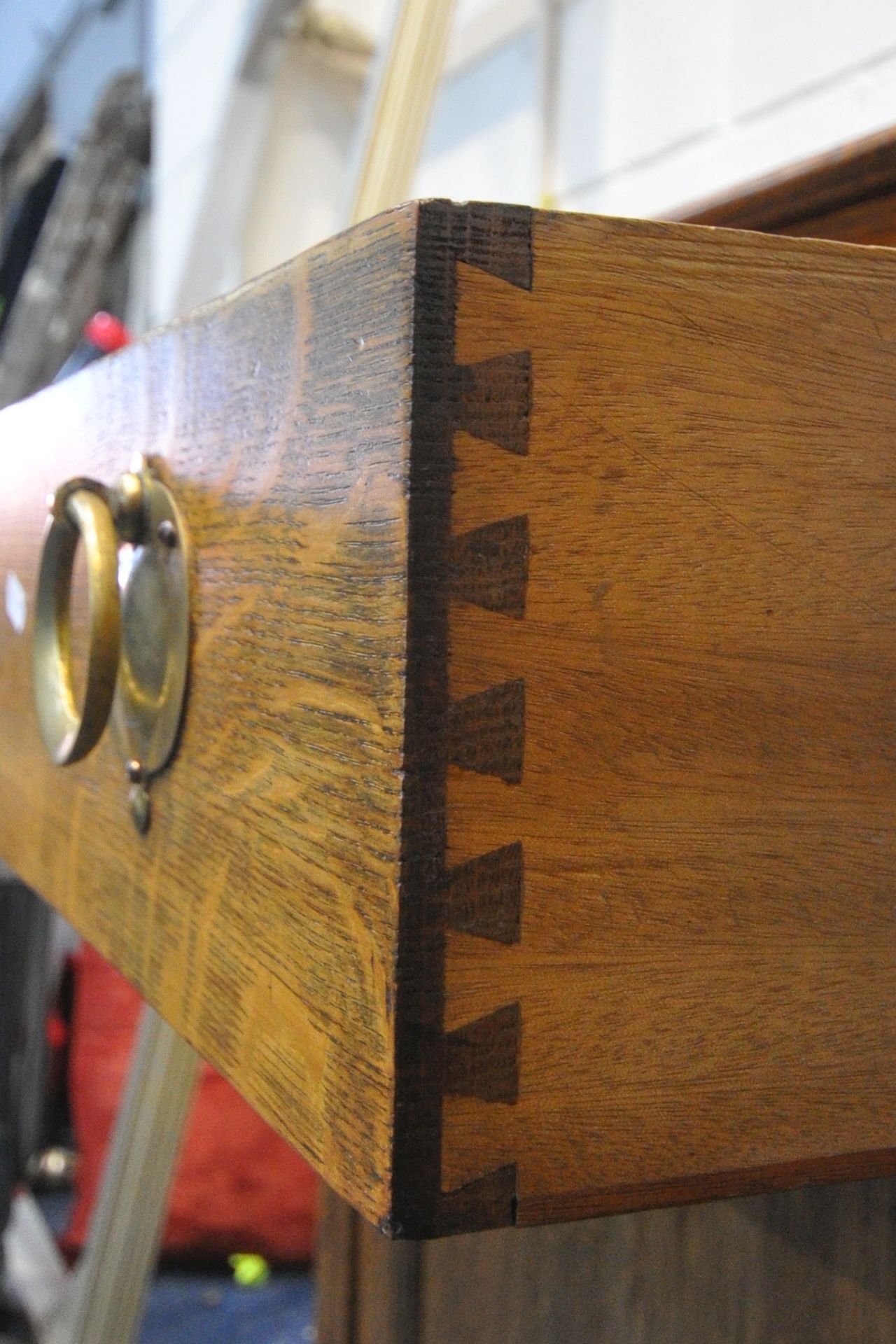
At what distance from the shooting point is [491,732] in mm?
269

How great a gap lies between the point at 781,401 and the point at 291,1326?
4.92 feet

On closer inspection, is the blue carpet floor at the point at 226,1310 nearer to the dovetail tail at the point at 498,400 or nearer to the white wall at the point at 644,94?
the white wall at the point at 644,94

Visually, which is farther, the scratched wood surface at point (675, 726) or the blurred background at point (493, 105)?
the blurred background at point (493, 105)

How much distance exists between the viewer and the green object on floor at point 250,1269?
1.62m

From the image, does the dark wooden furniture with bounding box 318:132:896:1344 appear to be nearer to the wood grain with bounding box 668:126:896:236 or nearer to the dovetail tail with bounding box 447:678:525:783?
the wood grain with bounding box 668:126:896:236

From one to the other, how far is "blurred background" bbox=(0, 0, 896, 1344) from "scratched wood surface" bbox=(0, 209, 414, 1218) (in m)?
0.23

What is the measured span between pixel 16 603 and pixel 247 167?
1.15 meters

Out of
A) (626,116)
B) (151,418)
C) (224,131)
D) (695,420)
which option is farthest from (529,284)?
(224,131)

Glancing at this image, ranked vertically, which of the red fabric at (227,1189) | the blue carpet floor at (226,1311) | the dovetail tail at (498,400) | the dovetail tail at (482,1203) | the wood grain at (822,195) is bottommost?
the blue carpet floor at (226,1311)

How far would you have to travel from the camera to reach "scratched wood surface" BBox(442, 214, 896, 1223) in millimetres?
273

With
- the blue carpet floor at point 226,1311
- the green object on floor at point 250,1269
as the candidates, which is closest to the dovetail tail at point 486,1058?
the blue carpet floor at point 226,1311

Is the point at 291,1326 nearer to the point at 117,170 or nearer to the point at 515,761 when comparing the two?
the point at 515,761

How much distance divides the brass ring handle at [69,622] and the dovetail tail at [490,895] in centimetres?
17

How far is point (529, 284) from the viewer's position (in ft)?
0.90
